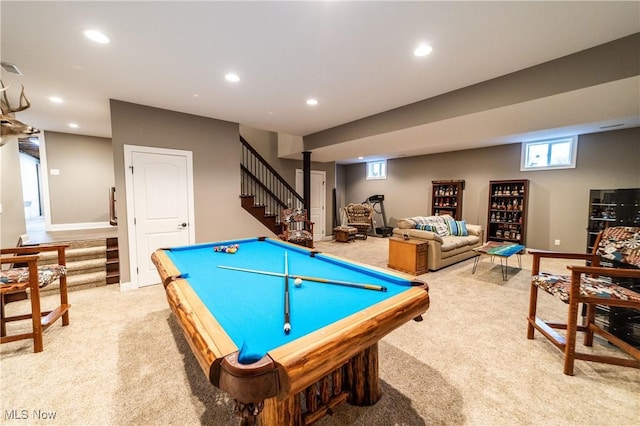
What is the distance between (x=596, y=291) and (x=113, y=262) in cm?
572

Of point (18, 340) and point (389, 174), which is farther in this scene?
point (389, 174)

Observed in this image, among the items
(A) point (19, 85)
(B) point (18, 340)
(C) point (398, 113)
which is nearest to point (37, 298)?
(B) point (18, 340)

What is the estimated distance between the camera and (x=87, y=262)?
3861 mm

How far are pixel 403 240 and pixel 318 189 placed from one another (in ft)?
12.3

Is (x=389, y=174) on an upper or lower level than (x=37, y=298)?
upper

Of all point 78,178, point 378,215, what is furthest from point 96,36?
point 378,215

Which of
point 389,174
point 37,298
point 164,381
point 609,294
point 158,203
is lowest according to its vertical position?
point 164,381

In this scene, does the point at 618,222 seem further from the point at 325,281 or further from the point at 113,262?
the point at 113,262

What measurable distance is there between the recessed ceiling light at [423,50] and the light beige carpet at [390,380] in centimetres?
268

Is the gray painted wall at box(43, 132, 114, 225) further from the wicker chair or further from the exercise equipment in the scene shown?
the exercise equipment

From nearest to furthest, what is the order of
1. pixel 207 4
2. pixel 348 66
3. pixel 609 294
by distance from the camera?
1. pixel 207 4
2. pixel 609 294
3. pixel 348 66

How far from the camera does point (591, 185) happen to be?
17.0ft

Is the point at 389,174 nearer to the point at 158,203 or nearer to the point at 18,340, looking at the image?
the point at 158,203

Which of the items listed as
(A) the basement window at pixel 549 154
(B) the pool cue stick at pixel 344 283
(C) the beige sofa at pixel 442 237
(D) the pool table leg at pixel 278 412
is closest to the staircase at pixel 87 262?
(B) the pool cue stick at pixel 344 283
